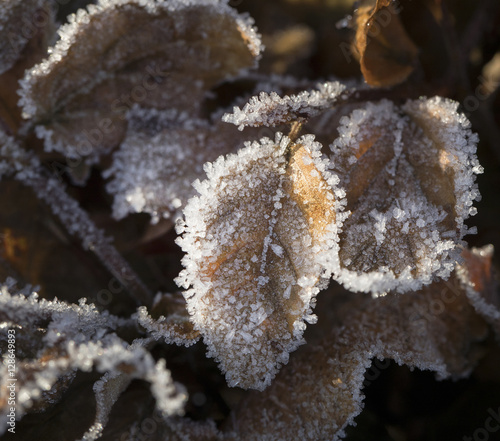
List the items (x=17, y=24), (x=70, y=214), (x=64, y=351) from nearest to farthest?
(x=64, y=351)
(x=17, y=24)
(x=70, y=214)

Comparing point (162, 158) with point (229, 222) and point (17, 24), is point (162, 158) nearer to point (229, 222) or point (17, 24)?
point (229, 222)

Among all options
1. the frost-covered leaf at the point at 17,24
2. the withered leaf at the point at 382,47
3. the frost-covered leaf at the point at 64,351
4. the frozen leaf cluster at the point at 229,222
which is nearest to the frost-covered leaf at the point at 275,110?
the frozen leaf cluster at the point at 229,222

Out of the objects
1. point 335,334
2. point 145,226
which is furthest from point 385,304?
point 145,226

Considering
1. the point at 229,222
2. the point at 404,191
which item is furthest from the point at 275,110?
the point at 404,191

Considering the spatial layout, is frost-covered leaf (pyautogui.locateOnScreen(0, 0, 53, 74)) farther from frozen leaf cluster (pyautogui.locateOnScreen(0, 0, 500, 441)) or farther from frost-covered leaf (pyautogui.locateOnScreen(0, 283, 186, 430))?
frost-covered leaf (pyautogui.locateOnScreen(0, 283, 186, 430))

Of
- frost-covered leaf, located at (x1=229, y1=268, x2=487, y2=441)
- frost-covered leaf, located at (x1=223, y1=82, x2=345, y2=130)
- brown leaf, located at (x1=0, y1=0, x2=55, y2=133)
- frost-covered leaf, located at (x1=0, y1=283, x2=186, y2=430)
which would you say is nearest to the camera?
frost-covered leaf, located at (x1=0, y1=283, x2=186, y2=430)

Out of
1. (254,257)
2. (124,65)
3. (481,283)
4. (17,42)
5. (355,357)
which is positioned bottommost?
(481,283)

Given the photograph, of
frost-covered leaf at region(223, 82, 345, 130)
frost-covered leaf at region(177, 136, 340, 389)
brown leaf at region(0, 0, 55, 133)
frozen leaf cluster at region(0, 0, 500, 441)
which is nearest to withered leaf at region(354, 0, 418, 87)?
frozen leaf cluster at region(0, 0, 500, 441)
